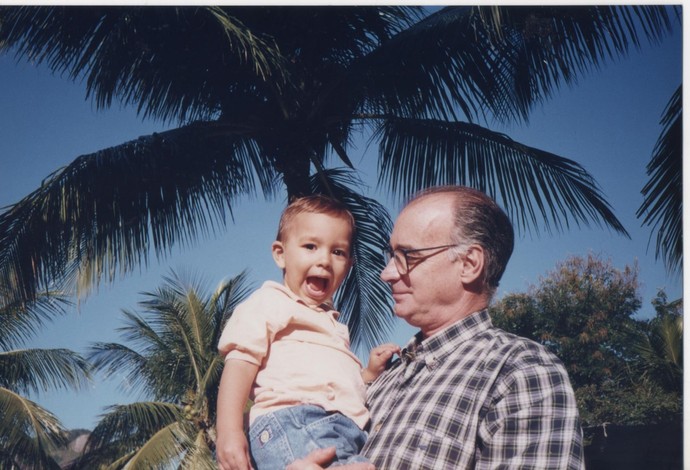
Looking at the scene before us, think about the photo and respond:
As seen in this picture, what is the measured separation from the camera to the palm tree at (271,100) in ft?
16.0

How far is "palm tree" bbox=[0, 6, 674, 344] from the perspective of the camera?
488 cm

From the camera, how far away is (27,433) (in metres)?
9.38

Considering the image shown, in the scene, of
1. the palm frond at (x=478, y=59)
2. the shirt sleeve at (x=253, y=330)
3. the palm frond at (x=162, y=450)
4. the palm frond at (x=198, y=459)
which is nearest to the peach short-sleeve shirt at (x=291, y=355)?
the shirt sleeve at (x=253, y=330)

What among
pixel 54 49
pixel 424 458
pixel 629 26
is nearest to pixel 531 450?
pixel 424 458

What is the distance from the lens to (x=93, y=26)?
17.1ft

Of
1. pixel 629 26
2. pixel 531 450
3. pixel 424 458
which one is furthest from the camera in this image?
pixel 629 26

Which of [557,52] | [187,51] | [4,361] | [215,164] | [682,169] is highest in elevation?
[187,51]

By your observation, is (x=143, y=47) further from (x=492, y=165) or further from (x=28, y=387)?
(x=28, y=387)

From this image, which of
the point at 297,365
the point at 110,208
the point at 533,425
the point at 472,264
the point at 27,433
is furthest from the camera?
the point at 27,433

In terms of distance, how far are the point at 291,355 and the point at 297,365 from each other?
0.04 metres

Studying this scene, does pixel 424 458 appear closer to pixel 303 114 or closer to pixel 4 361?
pixel 303 114

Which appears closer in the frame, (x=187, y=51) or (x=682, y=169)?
(x=682, y=169)

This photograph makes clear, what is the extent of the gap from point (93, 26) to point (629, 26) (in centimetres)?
334

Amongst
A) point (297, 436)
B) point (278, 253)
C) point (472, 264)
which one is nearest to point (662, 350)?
point (472, 264)
